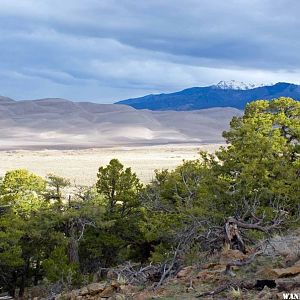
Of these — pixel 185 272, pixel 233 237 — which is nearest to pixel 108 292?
pixel 185 272

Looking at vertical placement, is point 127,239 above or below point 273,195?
below

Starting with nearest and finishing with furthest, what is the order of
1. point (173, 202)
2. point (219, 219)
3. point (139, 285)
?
point (139, 285) < point (219, 219) < point (173, 202)

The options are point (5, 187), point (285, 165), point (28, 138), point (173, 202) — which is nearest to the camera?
point (285, 165)

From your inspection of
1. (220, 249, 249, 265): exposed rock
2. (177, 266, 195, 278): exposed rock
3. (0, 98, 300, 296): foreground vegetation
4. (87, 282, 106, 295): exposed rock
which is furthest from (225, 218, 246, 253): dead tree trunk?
(0, 98, 300, 296): foreground vegetation

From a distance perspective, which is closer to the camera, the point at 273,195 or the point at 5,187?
the point at 273,195

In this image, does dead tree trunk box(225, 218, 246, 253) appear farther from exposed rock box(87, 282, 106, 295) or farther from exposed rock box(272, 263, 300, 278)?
exposed rock box(87, 282, 106, 295)

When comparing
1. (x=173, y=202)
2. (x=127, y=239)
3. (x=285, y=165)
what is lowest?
A: (x=127, y=239)

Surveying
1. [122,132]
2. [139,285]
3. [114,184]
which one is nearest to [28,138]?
[122,132]

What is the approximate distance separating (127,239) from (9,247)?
671 cm

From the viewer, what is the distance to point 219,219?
20.3 m

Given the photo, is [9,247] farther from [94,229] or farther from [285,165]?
[285,165]

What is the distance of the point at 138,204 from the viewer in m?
28.0

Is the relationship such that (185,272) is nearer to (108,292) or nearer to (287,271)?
(108,292)

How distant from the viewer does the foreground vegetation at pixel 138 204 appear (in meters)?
22.1
